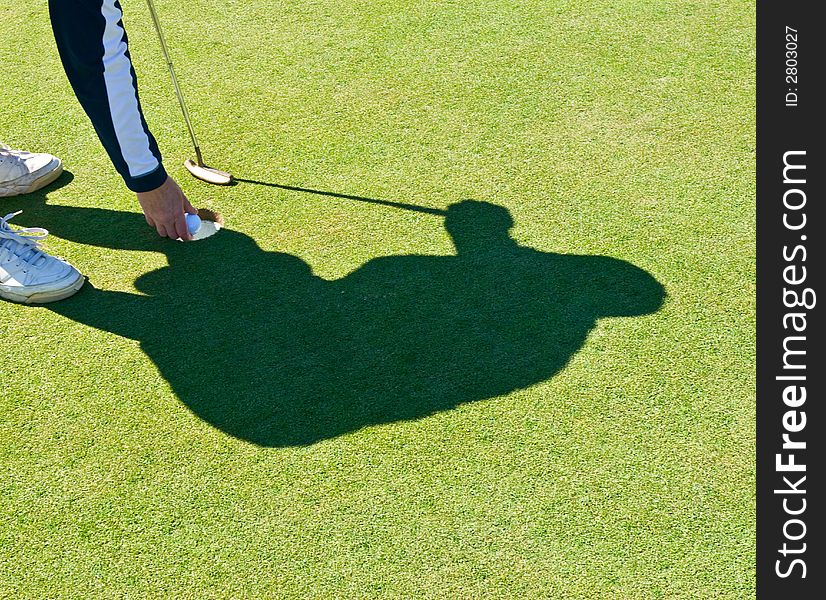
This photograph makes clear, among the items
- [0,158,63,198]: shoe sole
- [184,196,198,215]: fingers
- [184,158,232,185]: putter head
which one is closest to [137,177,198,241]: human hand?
[184,196,198,215]: fingers

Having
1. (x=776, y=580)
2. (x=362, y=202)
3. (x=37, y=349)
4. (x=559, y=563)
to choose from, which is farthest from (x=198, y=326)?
(x=776, y=580)

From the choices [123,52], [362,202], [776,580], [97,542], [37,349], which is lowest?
[776,580]

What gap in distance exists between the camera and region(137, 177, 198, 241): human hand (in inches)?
131

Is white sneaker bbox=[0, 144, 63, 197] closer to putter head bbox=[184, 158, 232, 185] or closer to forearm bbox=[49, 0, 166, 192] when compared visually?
putter head bbox=[184, 158, 232, 185]

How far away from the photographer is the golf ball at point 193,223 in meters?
3.61

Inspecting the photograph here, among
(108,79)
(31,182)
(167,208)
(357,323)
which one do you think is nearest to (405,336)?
(357,323)

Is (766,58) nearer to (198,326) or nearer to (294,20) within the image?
(294,20)

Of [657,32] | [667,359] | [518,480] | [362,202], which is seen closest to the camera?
[518,480]

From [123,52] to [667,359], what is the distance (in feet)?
6.80

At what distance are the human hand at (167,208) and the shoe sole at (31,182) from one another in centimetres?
68

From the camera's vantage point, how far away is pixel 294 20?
5043 millimetres

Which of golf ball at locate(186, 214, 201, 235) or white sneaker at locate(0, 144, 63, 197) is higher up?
white sneaker at locate(0, 144, 63, 197)

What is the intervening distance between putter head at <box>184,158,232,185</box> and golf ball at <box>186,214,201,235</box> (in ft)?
0.91

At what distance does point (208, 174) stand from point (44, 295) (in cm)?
89
